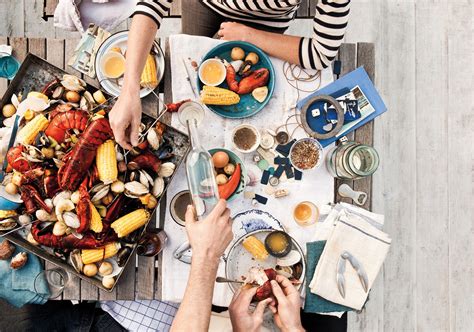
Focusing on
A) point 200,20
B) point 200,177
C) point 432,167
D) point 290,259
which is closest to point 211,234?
point 200,177

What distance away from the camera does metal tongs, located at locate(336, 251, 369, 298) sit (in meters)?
1.75

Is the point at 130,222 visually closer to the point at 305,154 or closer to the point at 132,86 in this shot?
the point at 132,86

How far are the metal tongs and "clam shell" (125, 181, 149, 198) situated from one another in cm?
82

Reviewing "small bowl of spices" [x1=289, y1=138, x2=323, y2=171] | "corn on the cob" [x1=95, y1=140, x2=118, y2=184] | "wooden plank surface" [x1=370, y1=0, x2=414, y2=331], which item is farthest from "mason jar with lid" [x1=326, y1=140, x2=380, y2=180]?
"wooden plank surface" [x1=370, y1=0, x2=414, y2=331]

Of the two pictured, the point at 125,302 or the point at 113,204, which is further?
the point at 125,302

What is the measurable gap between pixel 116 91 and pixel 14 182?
525 millimetres

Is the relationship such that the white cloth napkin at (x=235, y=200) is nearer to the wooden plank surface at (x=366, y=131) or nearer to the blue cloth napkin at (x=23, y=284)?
the wooden plank surface at (x=366, y=131)

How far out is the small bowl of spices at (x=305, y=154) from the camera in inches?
70.4

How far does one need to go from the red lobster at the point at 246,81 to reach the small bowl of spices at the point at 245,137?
0.49ft

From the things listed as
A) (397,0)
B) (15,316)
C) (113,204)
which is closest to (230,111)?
(113,204)

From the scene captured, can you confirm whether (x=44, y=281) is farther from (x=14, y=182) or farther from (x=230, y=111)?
(x=230, y=111)

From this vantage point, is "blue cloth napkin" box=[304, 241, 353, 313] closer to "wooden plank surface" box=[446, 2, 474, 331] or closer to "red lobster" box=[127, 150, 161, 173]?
"red lobster" box=[127, 150, 161, 173]

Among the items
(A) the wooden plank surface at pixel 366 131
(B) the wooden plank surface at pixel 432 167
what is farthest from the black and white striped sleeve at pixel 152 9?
(B) the wooden plank surface at pixel 432 167

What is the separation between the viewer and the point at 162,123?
1743 millimetres
